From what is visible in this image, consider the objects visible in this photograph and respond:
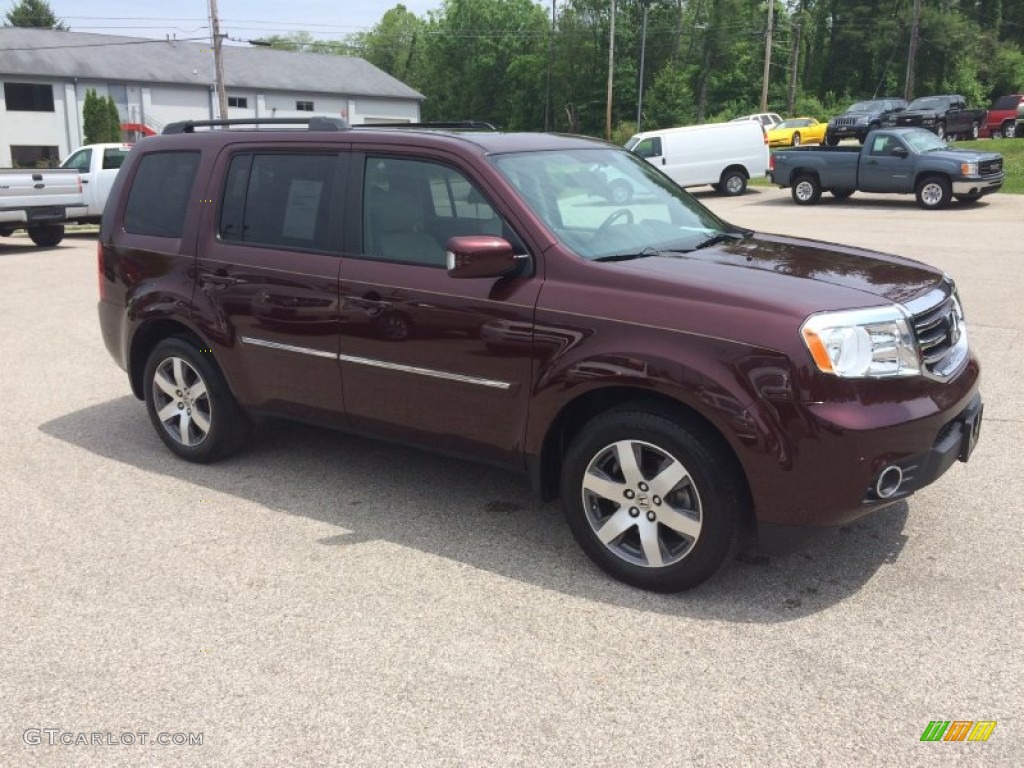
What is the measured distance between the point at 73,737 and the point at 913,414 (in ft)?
10.1

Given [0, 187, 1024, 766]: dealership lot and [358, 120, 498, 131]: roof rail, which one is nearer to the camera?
[0, 187, 1024, 766]: dealership lot

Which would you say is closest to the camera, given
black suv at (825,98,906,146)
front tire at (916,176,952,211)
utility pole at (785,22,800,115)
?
front tire at (916,176,952,211)

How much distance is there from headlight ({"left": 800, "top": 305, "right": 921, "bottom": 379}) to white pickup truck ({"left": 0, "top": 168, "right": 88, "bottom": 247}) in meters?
16.7

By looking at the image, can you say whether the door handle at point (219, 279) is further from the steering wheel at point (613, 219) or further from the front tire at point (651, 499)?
the front tire at point (651, 499)

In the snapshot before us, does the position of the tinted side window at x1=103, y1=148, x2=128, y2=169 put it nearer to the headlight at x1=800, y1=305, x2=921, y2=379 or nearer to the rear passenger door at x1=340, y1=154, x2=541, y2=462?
the rear passenger door at x1=340, y1=154, x2=541, y2=462

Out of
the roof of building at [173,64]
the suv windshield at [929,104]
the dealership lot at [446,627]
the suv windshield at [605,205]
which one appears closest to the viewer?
the dealership lot at [446,627]

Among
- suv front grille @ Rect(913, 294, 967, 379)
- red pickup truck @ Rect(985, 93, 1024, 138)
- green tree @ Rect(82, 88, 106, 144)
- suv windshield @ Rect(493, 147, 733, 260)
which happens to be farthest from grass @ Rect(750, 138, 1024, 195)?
green tree @ Rect(82, 88, 106, 144)

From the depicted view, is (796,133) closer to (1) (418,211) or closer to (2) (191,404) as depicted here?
(2) (191,404)

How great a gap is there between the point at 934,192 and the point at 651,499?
19644 mm

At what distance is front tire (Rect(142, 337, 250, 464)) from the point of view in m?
5.28

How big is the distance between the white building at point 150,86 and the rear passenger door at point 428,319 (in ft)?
135

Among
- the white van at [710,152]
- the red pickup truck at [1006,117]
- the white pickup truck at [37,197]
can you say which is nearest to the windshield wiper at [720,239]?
the white pickup truck at [37,197]

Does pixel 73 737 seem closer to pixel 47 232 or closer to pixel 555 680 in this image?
pixel 555 680

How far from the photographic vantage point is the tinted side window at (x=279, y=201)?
15.4 ft
